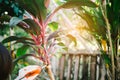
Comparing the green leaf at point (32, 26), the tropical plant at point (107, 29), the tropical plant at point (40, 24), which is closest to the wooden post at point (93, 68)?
the tropical plant at point (107, 29)

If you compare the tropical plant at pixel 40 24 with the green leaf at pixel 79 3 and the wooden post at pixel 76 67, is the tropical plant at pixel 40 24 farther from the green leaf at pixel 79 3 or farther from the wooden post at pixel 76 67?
the wooden post at pixel 76 67

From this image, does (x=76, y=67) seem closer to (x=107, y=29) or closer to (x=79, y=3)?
(x=107, y=29)

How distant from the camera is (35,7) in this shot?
2.13m

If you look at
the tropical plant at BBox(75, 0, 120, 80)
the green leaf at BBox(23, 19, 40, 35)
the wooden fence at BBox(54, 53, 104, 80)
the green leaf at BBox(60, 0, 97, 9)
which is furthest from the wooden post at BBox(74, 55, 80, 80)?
the green leaf at BBox(60, 0, 97, 9)

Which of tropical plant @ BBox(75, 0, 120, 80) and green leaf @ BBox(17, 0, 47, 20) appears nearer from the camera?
green leaf @ BBox(17, 0, 47, 20)

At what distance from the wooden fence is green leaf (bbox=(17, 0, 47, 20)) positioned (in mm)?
1551

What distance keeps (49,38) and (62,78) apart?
2338mm

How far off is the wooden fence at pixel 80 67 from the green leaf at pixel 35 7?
1.55 meters

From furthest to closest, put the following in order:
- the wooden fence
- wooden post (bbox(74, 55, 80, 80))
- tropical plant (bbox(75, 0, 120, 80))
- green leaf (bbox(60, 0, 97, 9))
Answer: wooden post (bbox(74, 55, 80, 80)) → the wooden fence → tropical plant (bbox(75, 0, 120, 80)) → green leaf (bbox(60, 0, 97, 9))

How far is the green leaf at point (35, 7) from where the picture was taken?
2099 millimetres

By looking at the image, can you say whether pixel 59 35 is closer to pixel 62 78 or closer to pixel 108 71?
pixel 108 71

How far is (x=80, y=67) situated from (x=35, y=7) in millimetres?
2111

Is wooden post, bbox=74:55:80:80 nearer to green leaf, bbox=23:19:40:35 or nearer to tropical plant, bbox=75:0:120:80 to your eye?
tropical plant, bbox=75:0:120:80

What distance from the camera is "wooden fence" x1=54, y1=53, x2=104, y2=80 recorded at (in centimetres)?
366
